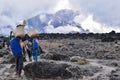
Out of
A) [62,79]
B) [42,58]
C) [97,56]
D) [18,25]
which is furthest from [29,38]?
[97,56]

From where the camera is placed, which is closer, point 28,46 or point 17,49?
point 17,49

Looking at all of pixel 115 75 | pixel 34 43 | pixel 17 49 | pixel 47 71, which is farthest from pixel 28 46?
pixel 115 75

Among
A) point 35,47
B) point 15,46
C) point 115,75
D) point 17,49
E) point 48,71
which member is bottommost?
point 115,75

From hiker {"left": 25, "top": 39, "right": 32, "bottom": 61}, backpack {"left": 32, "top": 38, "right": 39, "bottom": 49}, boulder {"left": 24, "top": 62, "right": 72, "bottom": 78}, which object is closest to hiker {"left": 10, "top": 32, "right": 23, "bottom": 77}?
boulder {"left": 24, "top": 62, "right": 72, "bottom": 78}

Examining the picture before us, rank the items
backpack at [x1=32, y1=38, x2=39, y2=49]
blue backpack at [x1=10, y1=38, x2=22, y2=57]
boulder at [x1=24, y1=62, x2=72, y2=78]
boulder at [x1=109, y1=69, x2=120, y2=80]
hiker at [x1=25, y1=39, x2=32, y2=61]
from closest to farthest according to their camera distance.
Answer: boulder at [x1=109, y1=69, x2=120, y2=80] → boulder at [x1=24, y1=62, x2=72, y2=78] → blue backpack at [x1=10, y1=38, x2=22, y2=57] → backpack at [x1=32, y1=38, x2=39, y2=49] → hiker at [x1=25, y1=39, x2=32, y2=61]

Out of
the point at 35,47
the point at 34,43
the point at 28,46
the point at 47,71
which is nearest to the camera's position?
the point at 47,71

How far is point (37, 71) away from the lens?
58.1 feet

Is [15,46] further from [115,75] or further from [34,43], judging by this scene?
[34,43]

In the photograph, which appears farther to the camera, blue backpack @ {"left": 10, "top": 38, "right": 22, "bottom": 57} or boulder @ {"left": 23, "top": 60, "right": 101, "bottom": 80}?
blue backpack @ {"left": 10, "top": 38, "right": 22, "bottom": 57}

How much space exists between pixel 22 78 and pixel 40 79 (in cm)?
86

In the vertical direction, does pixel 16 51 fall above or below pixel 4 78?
above

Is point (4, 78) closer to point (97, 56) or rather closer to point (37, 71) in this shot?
point (37, 71)

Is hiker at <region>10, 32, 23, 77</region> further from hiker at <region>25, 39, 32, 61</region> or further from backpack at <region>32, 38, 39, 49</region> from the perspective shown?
hiker at <region>25, 39, 32, 61</region>

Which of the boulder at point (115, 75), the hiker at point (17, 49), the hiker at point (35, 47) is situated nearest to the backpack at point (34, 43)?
the hiker at point (35, 47)
